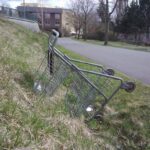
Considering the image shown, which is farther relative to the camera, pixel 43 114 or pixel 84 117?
pixel 84 117

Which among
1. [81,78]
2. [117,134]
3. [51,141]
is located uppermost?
[81,78]

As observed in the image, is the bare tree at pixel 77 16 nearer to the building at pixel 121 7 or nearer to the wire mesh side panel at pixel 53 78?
the building at pixel 121 7

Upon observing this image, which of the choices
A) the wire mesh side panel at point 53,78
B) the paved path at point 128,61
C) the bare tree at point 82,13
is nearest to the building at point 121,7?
the bare tree at point 82,13

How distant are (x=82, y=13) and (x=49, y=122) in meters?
79.5

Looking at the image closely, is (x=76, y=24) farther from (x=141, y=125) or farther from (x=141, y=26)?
(x=141, y=125)

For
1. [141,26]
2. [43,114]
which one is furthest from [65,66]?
[141,26]

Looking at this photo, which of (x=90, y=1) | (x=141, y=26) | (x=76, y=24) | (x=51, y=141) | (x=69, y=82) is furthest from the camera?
(x=76, y=24)

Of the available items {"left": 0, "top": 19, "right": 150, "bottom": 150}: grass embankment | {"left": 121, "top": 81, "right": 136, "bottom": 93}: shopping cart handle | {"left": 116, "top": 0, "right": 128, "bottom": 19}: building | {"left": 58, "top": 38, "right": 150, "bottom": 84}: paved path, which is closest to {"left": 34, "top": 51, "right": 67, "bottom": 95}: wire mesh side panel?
{"left": 0, "top": 19, "right": 150, "bottom": 150}: grass embankment

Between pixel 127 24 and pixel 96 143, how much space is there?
63.2 metres

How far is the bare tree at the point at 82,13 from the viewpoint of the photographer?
77.7 metres

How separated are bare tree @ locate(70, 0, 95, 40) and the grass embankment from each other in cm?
6736

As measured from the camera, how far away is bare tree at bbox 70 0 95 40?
77688mm

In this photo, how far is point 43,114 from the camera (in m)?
4.39

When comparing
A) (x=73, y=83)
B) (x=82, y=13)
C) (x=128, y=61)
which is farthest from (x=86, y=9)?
(x=73, y=83)
